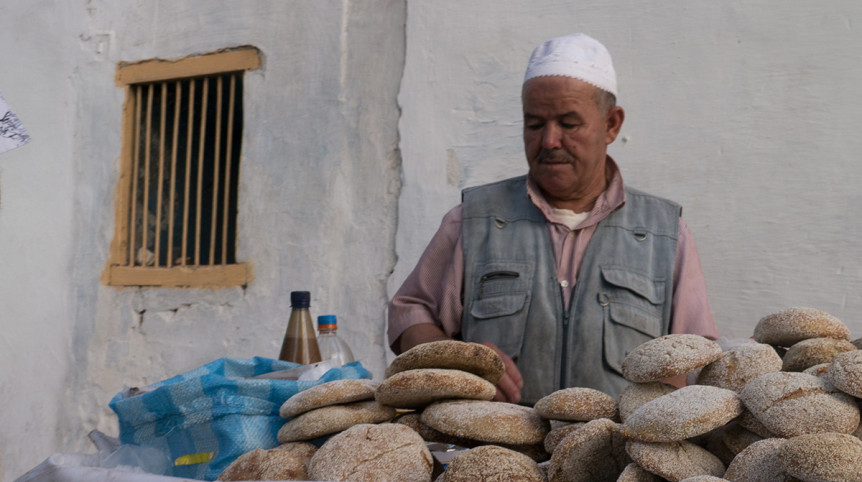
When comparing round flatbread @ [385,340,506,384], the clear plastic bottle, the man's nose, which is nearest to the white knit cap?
the man's nose

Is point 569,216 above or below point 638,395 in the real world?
above

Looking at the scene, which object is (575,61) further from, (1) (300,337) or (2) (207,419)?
(2) (207,419)

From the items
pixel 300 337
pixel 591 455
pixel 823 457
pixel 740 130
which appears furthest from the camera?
pixel 740 130

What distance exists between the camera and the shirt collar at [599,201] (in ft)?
8.25

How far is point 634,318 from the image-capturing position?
2365 millimetres

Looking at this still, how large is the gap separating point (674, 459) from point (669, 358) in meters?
0.22

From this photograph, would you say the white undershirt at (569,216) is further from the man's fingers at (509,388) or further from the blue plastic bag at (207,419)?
the blue plastic bag at (207,419)

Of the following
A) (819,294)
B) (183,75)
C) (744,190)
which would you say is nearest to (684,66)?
(744,190)

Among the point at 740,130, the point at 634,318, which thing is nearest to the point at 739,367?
the point at 634,318

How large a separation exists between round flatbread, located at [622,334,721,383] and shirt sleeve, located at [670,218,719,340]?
1.13 meters

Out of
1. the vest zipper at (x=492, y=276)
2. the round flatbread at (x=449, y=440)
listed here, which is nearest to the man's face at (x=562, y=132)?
the vest zipper at (x=492, y=276)

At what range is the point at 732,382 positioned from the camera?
1271 millimetres

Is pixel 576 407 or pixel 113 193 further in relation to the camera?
pixel 113 193

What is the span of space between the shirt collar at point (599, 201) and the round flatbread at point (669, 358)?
3.96 ft
